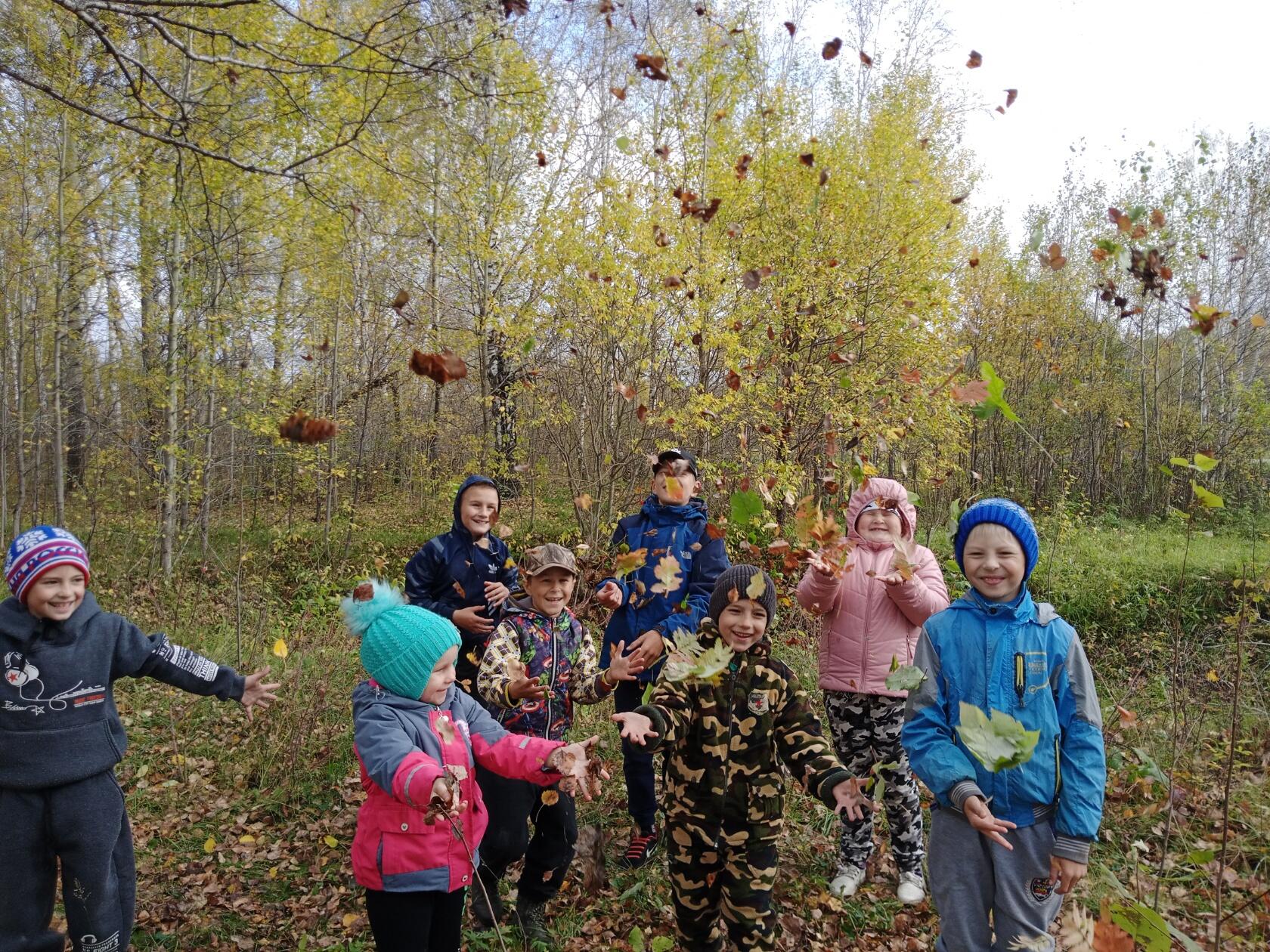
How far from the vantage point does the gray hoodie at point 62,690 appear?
236 centimetres

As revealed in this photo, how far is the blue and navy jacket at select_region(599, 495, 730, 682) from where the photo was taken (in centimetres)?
357

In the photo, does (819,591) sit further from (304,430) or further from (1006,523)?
(304,430)

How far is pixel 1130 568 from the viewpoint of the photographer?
949cm

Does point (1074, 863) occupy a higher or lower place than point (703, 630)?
lower

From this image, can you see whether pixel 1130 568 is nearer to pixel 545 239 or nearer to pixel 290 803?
pixel 545 239

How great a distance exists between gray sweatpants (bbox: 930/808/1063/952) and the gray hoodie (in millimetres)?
2625

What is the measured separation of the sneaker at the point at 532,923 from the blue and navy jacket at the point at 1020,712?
5.79 feet

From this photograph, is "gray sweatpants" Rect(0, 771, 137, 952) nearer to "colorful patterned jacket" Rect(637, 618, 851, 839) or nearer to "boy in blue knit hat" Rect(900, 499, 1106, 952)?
"colorful patterned jacket" Rect(637, 618, 851, 839)

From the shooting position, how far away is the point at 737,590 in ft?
8.61

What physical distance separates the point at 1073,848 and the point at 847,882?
1.58m

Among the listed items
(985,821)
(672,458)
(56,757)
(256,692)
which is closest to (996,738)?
(985,821)

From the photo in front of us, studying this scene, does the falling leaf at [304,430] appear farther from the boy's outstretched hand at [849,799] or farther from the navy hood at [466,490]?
the boy's outstretched hand at [849,799]

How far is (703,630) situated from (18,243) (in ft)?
37.2

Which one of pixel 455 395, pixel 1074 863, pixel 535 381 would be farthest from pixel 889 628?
pixel 455 395
